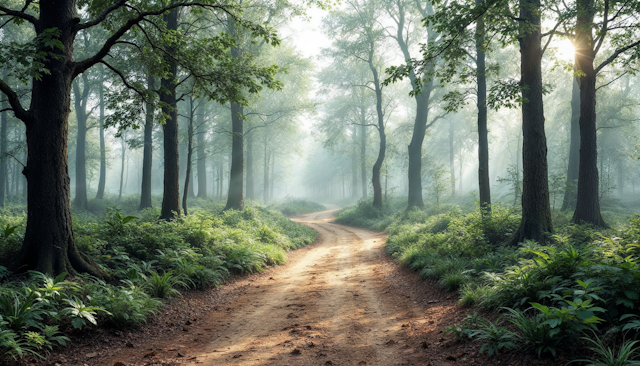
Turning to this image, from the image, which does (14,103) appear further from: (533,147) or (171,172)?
(533,147)

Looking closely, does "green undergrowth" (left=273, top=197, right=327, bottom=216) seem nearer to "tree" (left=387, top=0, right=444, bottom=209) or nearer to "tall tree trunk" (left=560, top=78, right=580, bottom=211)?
"tree" (left=387, top=0, right=444, bottom=209)

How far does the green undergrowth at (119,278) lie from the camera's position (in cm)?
393

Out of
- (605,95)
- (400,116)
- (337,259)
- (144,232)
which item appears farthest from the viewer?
(400,116)

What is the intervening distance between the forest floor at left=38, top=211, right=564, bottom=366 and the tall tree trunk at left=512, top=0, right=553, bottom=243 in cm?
320

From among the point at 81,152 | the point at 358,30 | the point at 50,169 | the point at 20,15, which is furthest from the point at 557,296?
the point at 81,152

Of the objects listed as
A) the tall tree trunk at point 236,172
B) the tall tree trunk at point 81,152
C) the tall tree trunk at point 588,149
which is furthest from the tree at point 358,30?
the tall tree trunk at point 81,152

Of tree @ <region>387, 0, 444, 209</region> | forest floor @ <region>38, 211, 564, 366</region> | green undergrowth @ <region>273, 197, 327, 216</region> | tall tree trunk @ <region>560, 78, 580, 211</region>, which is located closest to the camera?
forest floor @ <region>38, 211, 564, 366</region>

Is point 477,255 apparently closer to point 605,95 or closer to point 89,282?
point 89,282

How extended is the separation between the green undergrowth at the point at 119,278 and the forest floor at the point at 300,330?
0.96 ft

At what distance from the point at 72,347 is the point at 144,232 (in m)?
4.27

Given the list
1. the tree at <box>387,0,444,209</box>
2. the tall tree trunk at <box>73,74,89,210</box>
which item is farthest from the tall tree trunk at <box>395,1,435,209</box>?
the tall tree trunk at <box>73,74,89,210</box>

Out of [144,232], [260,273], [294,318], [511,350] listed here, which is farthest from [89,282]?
[511,350]

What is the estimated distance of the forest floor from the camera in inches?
153

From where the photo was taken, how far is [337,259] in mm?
11195
